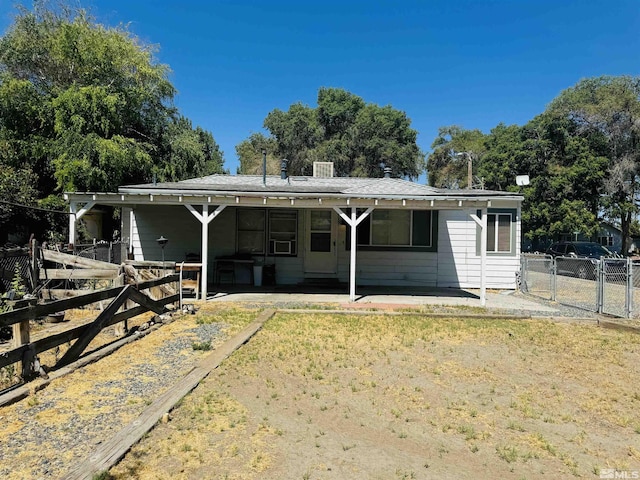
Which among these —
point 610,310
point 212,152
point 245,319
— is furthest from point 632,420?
point 212,152

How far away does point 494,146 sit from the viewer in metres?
32.1

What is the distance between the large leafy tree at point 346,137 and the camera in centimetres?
3319

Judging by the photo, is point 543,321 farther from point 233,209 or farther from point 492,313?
point 233,209

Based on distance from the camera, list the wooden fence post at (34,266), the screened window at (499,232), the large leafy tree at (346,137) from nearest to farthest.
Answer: the wooden fence post at (34,266) → the screened window at (499,232) → the large leafy tree at (346,137)

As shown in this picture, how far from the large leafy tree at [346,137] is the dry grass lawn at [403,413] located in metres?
28.1

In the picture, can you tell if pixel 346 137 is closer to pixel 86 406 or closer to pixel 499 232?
pixel 499 232

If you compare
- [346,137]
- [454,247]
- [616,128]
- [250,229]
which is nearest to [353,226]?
[250,229]

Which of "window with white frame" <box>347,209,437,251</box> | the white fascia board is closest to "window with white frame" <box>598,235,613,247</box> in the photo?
"window with white frame" <box>347,209,437,251</box>

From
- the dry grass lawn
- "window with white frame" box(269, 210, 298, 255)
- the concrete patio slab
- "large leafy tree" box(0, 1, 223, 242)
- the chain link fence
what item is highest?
"large leafy tree" box(0, 1, 223, 242)

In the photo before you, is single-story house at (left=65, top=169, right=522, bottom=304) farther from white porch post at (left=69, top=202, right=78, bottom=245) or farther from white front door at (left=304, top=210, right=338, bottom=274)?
white porch post at (left=69, top=202, right=78, bottom=245)

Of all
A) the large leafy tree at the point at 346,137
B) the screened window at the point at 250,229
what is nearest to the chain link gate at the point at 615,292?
the screened window at the point at 250,229

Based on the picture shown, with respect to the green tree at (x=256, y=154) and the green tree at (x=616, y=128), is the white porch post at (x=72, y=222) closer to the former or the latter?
the green tree at (x=256, y=154)

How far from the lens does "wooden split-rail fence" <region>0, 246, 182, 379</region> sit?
411 centimetres

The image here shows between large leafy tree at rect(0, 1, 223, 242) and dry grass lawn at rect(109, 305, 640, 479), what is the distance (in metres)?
15.0
